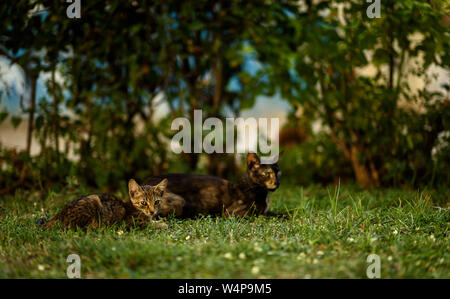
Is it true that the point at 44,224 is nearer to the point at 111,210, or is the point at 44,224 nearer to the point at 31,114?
the point at 111,210

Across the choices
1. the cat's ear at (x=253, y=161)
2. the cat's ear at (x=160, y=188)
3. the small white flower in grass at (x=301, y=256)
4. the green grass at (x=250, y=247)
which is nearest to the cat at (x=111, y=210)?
the cat's ear at (x=160, y=188)

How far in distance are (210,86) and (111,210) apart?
462cm

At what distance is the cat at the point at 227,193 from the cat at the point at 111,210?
14.4 inches

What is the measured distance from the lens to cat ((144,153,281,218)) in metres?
4.21

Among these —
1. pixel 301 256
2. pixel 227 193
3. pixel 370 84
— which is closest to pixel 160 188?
pixel 227 193

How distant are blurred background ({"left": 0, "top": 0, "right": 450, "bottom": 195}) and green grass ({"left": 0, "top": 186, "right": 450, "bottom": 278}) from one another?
2.12m

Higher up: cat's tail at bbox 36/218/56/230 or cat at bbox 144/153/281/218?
cat at bbox 144/153/281/218

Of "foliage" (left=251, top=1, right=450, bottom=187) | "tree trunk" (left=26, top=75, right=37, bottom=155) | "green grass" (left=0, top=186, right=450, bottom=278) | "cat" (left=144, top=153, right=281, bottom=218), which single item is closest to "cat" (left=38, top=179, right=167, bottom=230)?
"green grass" (left=0, top=186, right=450, bottom=278)

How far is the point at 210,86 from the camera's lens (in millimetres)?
7910

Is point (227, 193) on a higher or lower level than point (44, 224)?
higher

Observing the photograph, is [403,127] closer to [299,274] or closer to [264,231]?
[264,231]

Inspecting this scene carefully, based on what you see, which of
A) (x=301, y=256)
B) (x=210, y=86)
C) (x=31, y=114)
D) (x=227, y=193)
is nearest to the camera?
(x=301, y=256)

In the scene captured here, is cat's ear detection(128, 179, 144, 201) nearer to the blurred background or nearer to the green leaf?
the blurred background
